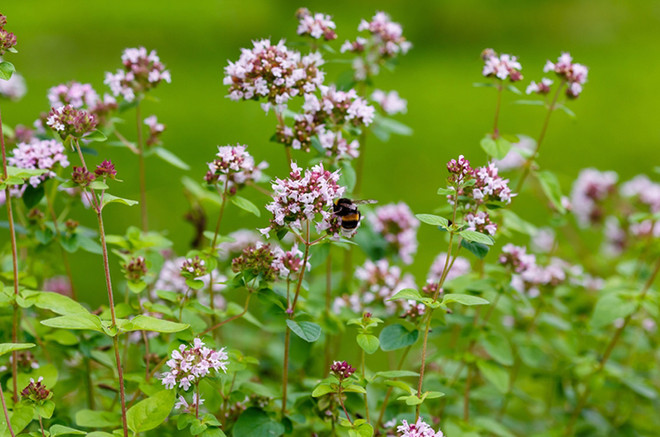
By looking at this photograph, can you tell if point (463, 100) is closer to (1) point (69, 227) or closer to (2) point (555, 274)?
(2) point (555, 274)

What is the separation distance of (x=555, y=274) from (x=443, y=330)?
0.43 metres

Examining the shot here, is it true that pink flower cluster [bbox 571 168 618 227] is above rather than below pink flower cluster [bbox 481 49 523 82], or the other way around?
below

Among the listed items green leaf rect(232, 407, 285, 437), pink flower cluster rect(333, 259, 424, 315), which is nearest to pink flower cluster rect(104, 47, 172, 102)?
pink flower cluster rect(333, 259, 424, 315)

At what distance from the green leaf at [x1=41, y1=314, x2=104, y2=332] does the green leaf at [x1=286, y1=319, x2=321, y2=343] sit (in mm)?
390

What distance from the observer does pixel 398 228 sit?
2.41 metres

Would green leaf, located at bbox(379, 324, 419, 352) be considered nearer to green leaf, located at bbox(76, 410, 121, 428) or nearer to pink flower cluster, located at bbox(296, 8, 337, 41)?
green leaf, located at bbox(76, 410, 121, 428)

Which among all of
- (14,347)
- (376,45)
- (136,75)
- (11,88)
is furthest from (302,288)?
(11,88)

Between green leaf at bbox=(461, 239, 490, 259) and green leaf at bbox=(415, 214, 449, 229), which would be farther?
green leaf at bbox=(461, 239, 490, 259)

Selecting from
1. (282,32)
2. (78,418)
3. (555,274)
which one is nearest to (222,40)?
(282,32)

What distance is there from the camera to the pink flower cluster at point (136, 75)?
Answer: 197cm

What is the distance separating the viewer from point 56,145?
180cm

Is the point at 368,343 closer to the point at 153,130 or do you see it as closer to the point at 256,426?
the point at 256,426

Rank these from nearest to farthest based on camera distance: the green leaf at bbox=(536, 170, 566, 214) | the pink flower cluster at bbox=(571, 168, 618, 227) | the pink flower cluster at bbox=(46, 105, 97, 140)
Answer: the pink flower cluster at bbox=(46, 105, 97, 140) < the green leaf at bbox=(536, 170, 566, 214) < the pink flower cluster at bbox=(571, 168, 618, 227)

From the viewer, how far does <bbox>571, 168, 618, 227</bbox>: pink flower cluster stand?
288cm
